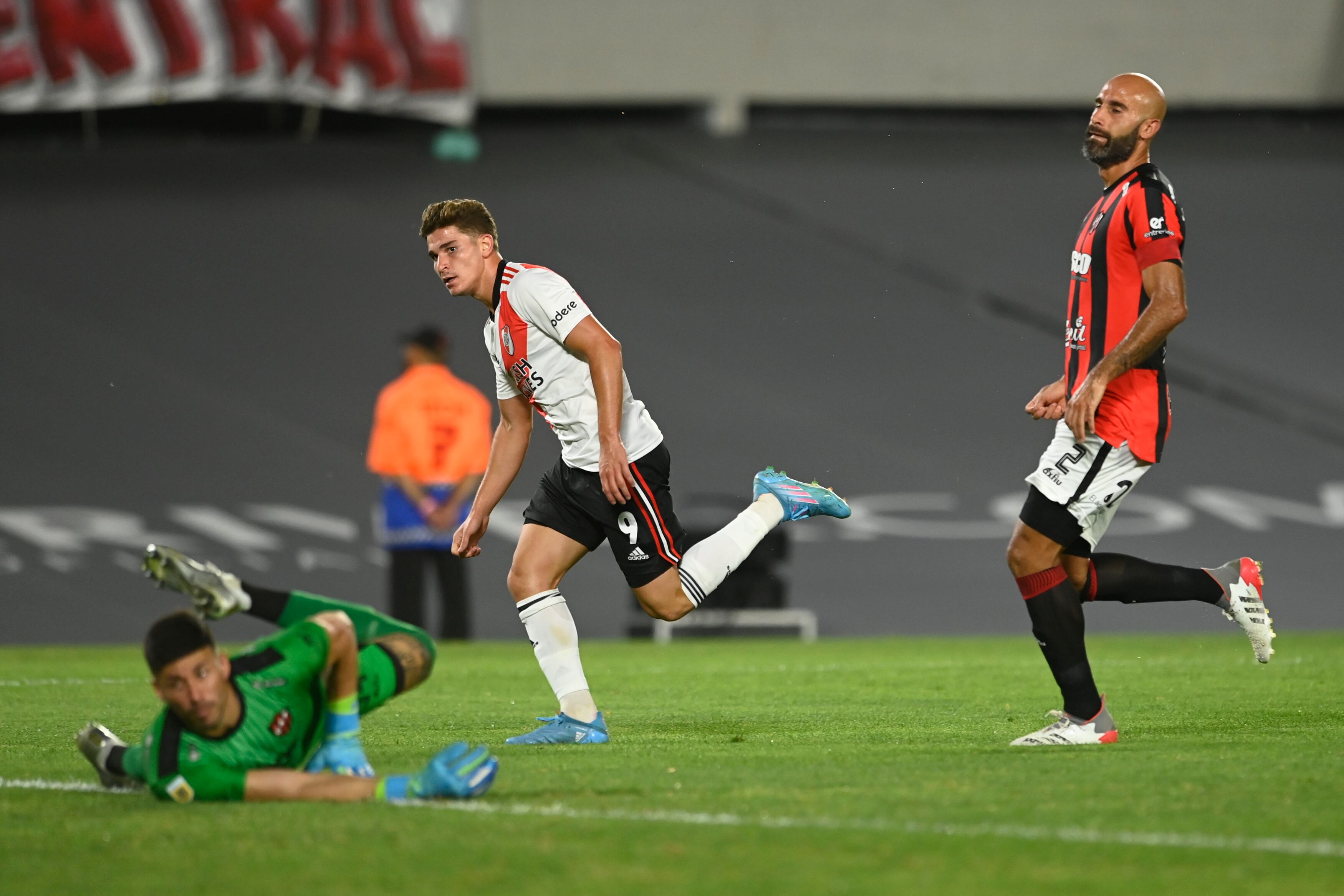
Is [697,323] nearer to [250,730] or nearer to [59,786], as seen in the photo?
[59,786]

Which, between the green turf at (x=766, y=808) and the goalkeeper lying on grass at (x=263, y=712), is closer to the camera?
the green turf at (x=766, y=808)

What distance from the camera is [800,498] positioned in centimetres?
670

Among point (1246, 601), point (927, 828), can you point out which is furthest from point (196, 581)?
point (1246, 601)

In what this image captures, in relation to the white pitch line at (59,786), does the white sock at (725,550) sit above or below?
above

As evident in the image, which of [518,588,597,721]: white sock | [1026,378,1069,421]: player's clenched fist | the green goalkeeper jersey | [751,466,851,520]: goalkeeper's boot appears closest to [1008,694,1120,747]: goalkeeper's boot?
[1026,378,1069,421]: player's clenched fist

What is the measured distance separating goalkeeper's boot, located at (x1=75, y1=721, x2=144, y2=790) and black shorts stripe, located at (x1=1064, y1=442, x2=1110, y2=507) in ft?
10.0

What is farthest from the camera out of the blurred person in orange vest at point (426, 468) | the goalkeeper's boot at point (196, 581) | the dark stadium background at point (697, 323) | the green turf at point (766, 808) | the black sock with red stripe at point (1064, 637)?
the dark stadium background at point (697, 323)

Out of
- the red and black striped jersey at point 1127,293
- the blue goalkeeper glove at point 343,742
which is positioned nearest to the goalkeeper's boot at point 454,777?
the blue goalkeeper glove at point 343,742

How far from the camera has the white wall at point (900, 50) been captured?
A: 16594mm

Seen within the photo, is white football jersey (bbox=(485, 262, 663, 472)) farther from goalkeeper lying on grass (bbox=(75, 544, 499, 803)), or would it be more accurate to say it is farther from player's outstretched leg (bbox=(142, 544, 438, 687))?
goalkeeper lying on grass (bbox=(75, 544, 499, 803))

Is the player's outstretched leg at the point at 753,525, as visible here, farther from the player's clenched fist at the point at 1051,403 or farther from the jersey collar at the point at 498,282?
the jersey collar at the point at 498,282

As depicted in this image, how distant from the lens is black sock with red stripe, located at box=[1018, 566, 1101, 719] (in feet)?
18.2

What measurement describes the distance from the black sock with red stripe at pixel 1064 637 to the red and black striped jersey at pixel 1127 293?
513 millimetres

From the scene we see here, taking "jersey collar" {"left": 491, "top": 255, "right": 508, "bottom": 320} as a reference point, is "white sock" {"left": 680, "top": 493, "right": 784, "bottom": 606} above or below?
below
